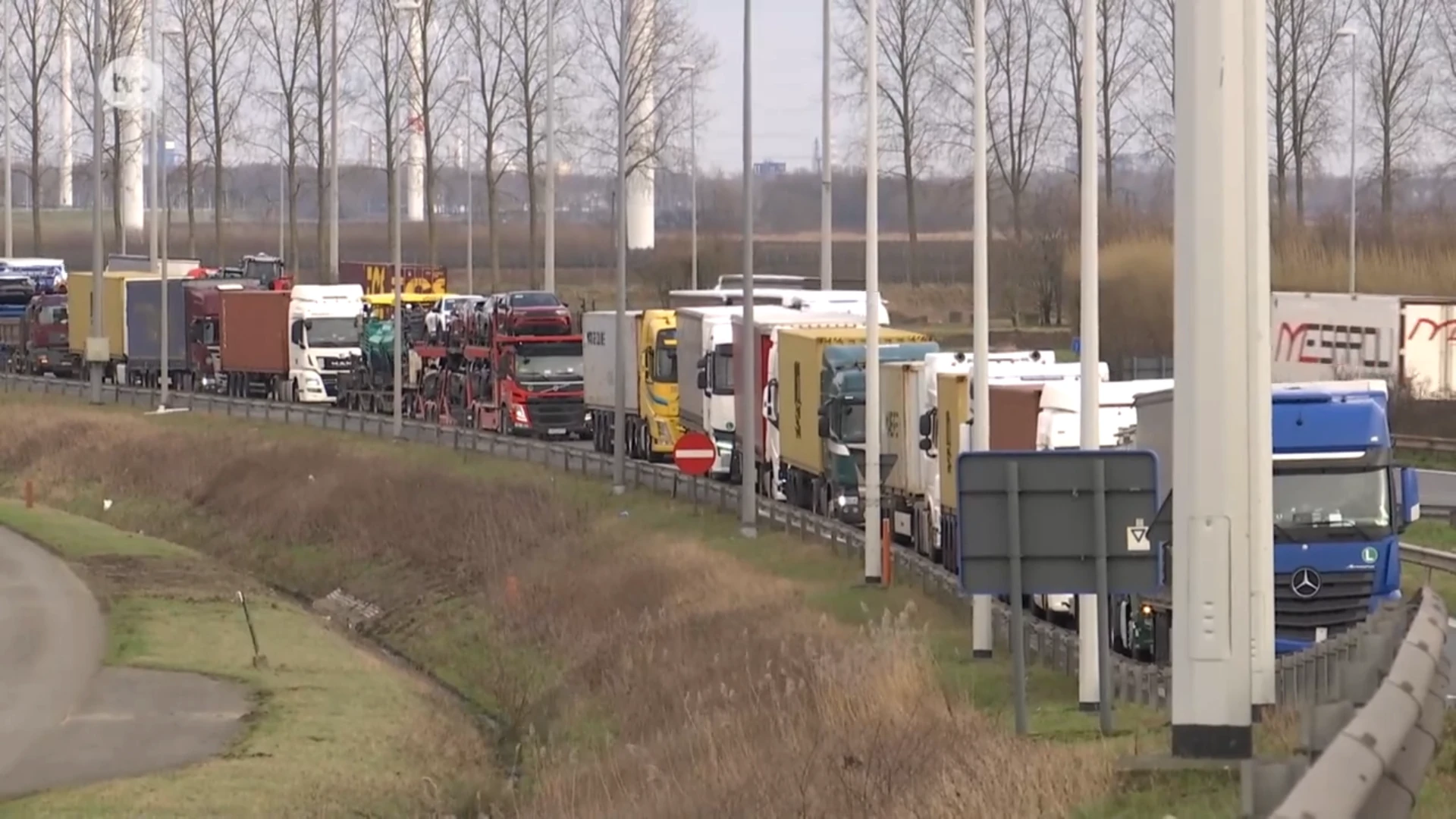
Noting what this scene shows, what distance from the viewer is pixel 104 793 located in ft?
80.1

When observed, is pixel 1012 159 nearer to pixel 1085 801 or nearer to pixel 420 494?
pixel 420 494

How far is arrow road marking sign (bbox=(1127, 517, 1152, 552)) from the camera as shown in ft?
53.4

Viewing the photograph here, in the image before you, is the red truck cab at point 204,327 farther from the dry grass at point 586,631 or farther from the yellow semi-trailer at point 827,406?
the yellow semi-trailer at point 827,406

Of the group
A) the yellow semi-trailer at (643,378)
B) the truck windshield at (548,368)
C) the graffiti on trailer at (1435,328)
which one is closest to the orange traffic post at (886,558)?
the yellow semi-trailer at (643,378)

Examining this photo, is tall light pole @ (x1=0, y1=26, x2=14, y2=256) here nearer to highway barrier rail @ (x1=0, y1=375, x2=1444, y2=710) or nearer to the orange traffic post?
highway barrier rail @ (x1=0, y1=375, x2=1444, y2=710)

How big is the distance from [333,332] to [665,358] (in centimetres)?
2239

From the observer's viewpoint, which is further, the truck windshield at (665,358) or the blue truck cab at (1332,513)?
the truck windshield at (665,358)

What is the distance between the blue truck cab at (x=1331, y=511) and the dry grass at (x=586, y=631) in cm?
342

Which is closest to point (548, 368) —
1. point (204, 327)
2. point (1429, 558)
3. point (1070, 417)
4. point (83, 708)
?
point (204, 327)

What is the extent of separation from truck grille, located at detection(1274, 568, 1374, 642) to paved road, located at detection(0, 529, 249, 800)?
11.7 meters

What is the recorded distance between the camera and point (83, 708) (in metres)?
30.6

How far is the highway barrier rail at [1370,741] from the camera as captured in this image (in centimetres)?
650

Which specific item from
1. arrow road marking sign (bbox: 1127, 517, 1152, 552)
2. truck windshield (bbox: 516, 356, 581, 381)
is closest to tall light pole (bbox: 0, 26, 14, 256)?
truck windshield (bbox: 516, 356, 581, 381)

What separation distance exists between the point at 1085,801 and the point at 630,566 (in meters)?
25.3
